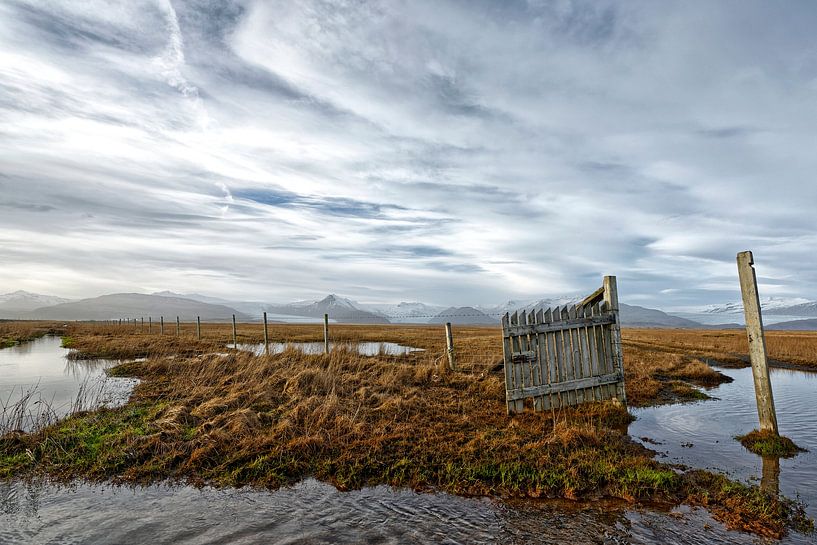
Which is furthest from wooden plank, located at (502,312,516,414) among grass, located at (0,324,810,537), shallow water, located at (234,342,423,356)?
shallow water, located at (234,342,423,356)

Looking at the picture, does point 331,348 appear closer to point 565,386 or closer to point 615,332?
point 565,386

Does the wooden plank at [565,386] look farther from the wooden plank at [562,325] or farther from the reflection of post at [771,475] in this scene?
the reflection of post at [771,475]

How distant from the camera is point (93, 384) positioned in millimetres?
14086

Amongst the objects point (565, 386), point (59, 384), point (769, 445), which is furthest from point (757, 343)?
point (59, 384)

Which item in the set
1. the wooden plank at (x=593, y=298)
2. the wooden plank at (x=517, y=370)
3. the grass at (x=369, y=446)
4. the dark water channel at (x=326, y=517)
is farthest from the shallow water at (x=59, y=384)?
the wooden plank at (x=593, y=298)

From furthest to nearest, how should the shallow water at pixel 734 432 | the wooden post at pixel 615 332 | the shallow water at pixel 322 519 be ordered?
the wooden post at pixel 615 332
the shallow water at pixel 734 432
the shallow water at pixel 322 519

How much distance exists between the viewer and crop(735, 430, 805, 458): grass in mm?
7371

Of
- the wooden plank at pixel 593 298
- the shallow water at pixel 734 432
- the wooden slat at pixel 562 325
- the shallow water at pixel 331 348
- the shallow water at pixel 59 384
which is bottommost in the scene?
the shallow water at pixel 734 432

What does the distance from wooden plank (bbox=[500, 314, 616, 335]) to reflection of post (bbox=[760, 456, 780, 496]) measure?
4.01 m

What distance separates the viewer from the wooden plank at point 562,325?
9.59 meters

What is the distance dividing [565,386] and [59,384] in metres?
15.9

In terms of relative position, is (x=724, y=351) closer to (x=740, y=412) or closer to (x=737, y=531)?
(x=740, y=412)

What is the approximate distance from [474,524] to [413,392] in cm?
616

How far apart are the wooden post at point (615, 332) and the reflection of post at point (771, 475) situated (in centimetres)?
334
